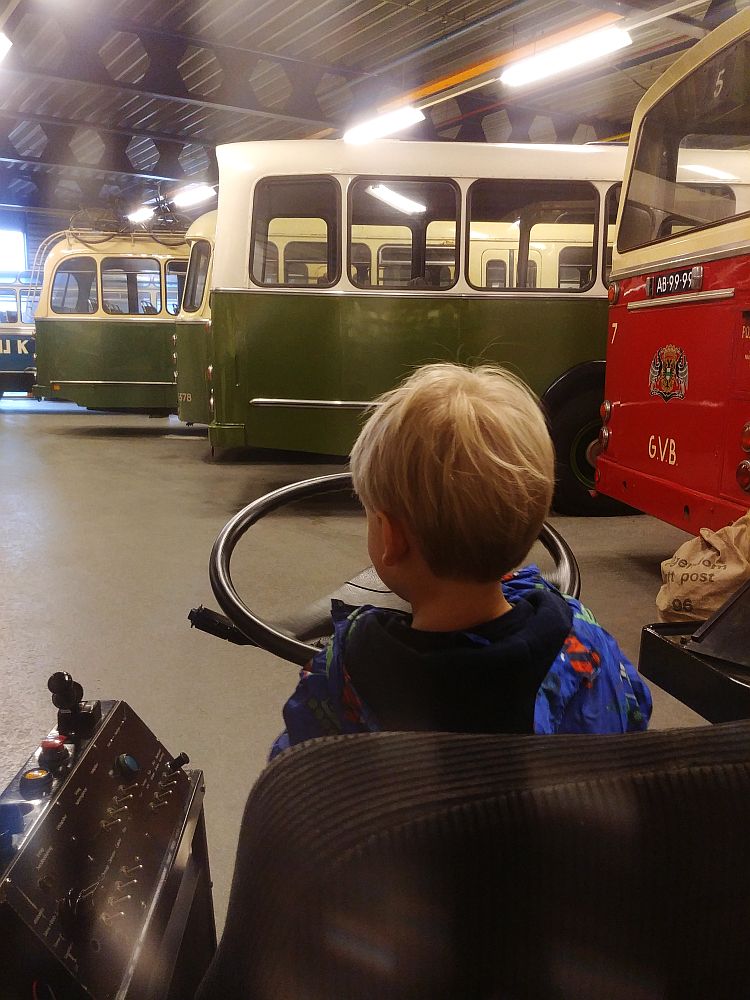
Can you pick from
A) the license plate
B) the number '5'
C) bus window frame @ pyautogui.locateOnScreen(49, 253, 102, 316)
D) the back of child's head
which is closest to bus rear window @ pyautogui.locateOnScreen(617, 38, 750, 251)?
the number '5'

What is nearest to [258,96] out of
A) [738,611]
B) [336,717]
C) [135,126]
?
[135,126]

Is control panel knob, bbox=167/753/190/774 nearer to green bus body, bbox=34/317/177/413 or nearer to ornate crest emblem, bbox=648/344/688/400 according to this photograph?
ornate crest emblem, bbox=648/344/688/400

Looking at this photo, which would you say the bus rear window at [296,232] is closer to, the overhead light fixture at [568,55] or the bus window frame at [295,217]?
the bus window frame at [295,217]

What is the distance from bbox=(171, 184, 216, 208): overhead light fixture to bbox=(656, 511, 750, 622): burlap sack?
536 inches

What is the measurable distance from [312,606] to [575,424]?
15.7ft

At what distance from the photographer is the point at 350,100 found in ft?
36.7

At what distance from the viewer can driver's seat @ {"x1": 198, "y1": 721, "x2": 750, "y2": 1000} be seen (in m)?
0.45

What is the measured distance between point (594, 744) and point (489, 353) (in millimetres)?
5610

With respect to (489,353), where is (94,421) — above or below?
below

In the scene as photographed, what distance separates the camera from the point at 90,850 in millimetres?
893

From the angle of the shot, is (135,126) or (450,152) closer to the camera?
(450,152)

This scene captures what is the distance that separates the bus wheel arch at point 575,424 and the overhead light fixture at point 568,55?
11.4ft

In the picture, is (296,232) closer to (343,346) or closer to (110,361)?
(343,346)

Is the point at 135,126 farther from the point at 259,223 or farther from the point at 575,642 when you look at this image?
the point at 575,642
